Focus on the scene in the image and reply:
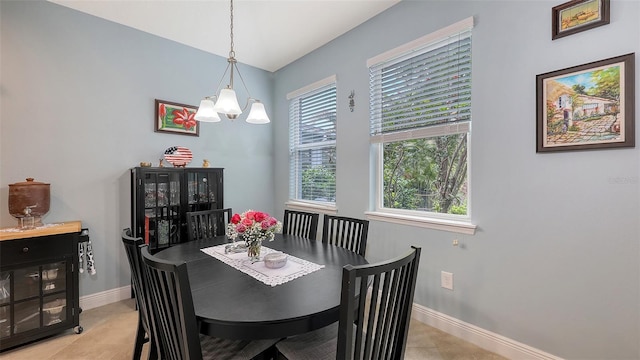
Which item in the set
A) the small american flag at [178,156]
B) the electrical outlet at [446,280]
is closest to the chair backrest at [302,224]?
the electrical outlet at [446,280]

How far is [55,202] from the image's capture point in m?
2.50

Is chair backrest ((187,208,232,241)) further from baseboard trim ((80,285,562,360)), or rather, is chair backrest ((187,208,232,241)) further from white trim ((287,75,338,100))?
white trim ((287,75,338,100))

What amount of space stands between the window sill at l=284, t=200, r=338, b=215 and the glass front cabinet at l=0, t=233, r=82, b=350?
7.29ft

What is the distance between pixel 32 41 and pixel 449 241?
12.9 feet

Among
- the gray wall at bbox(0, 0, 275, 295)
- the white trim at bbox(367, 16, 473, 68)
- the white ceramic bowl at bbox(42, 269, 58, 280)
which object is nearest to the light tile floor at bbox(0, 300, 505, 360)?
the white ceramic bowl at bbox(42, 269, 58, 280)

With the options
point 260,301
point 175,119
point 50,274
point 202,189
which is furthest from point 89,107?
point 260,301

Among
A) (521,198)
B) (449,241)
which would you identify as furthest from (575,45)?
(449,241)

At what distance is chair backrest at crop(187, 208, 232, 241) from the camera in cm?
247

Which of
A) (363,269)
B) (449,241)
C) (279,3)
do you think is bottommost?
(449,241)

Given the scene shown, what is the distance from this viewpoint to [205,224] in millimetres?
2580

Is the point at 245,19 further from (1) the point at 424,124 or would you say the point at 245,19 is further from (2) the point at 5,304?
(2) the point at 5,304

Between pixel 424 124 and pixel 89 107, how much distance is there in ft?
10.3

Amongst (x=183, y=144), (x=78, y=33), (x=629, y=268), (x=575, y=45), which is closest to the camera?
(x=629, y=268)

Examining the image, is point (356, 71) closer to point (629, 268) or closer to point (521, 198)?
point (521, 198)
